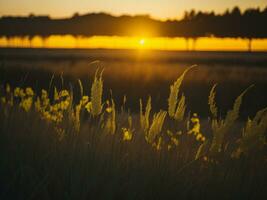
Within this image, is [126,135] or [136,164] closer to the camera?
[136,164]

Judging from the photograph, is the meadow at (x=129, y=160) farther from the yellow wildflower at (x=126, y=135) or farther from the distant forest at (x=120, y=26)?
the distant forest at (x=120, y=26)

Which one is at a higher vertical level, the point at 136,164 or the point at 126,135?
the point at 126,135

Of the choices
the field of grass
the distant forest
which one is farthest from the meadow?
the distant forest

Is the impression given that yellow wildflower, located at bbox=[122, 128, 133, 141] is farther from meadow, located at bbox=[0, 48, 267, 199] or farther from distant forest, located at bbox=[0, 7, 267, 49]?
distant forest, located at bbox=[0, 7, 267, 49]

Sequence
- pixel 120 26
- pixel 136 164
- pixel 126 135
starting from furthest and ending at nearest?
pixel 120 26
pixel 126 135
pixel 136 164

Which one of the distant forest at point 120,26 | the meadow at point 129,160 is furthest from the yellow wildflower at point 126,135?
the distant forest at point 120,26

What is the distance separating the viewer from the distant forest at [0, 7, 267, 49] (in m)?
79.0

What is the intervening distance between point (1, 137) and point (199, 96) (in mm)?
9569

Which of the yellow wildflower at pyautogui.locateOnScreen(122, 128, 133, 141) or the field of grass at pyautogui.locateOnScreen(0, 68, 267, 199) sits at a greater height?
the yellow wildflower at pyautogui.locateOnScreen(122, 128, 133, 141)

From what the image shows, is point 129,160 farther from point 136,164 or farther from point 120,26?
point 120,26

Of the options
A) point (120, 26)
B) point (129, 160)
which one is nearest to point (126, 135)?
point (129, 160)

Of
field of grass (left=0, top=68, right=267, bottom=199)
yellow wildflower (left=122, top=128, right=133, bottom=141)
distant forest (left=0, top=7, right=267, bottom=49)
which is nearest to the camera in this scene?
field of grass (left=0, top=68, right=267, bottom=199)

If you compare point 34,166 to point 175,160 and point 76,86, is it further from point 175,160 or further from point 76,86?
point 76,86

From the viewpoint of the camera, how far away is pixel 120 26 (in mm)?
92500
